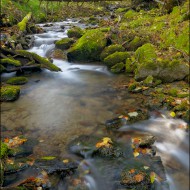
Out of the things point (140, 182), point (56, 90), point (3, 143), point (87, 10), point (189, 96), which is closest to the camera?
point (140, 182)

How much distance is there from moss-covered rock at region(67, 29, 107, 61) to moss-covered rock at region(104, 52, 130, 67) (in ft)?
4.06

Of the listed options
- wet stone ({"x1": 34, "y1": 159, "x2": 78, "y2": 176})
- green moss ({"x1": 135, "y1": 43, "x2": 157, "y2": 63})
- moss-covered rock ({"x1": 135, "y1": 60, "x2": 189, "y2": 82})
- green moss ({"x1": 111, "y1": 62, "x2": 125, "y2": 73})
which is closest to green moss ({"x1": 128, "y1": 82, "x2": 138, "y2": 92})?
moss-covered rock ({"x1": 135, "y1": 60, "x2": 189, "y2": 82})

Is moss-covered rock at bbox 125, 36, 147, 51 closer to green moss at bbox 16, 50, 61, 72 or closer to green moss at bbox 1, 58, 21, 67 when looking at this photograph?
green moss at bbox 16, 50, 61, 72

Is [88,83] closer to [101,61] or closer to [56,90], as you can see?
[56,90]

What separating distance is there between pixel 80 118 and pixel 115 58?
5.37 m

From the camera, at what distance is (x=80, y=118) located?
778 cm

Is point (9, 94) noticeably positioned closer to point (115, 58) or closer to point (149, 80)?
point (149, 80)

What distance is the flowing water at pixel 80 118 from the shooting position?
559 cm

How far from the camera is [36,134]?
6.89m

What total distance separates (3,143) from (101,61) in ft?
27.2

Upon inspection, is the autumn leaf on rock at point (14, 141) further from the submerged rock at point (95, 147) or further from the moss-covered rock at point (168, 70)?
the moss-covered rock at point (168, 70)

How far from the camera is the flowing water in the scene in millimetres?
5586

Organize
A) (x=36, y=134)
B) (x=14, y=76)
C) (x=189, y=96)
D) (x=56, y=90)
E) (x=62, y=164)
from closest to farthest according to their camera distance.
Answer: (x=62, y=164) < (x=36, y=134) < (x=189, y=96) < (x=56, y=90) < (x=14, y=76)

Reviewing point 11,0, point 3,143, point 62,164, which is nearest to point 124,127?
point 62,164
